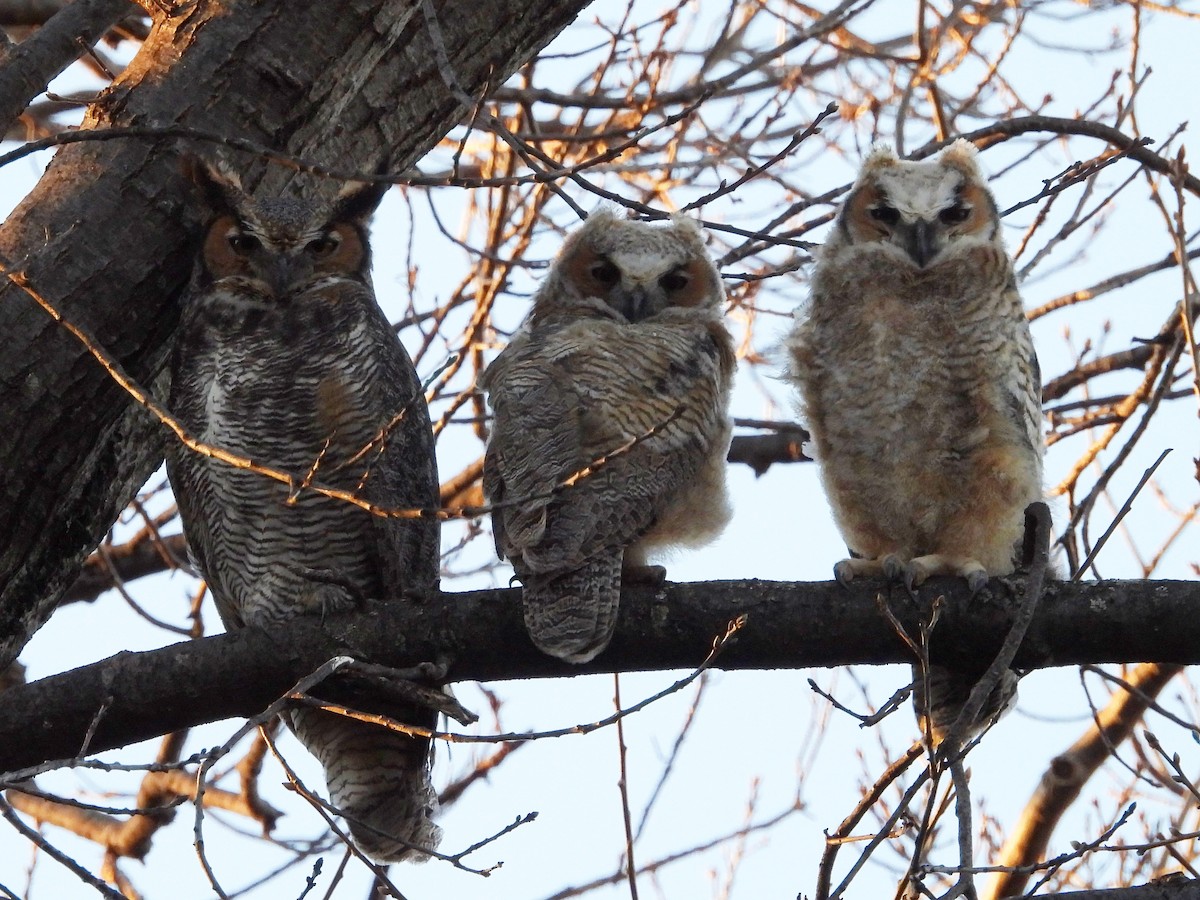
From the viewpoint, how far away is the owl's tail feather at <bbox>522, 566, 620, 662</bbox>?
2.95 meters

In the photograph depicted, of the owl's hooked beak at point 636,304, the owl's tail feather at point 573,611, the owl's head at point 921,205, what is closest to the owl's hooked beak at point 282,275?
the owl's hooked beak at point 636,304

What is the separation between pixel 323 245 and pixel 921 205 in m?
1.57

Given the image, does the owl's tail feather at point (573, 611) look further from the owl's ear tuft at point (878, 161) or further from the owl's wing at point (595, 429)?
the owl's ear tuft at point (878, 161)

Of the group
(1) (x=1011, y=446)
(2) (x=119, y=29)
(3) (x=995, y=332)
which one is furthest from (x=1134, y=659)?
(2) (x=119, y=29)

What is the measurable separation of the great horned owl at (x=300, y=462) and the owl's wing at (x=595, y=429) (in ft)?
0.86

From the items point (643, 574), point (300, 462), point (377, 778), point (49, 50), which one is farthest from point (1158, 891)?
point (49, 50)

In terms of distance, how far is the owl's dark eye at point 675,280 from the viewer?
163 inches

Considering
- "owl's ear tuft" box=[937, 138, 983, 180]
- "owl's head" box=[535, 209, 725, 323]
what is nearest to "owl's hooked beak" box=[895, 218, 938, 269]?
"owl's ear tuft" box=[937, 138, 983, 180]

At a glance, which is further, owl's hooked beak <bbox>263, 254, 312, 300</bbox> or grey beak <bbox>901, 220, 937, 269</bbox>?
grey beak <bbox>901, 220, 937, 269</bbox>

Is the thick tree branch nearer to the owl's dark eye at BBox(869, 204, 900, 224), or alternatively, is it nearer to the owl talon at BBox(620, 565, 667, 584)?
the owl talon at BBox(620, 565, 667, 584)

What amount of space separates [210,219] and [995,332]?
190 centimetres

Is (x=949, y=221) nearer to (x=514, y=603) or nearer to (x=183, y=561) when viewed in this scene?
(x=514, y=603)

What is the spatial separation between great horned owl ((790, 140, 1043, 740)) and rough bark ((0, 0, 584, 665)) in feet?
3.83

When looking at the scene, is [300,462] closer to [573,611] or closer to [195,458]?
[195,458]
